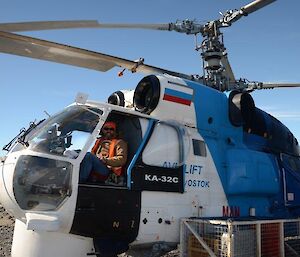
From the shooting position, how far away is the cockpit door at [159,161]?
221 inches

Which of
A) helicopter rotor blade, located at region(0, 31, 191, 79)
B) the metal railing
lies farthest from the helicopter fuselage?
helicopter rotor blade, located at region(0, 31, 191, 79)

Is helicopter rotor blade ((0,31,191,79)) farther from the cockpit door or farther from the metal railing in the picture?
the metal railing

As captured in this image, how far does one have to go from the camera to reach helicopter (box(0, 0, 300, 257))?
4961mm

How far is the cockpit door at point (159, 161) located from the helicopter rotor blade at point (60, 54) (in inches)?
46.2

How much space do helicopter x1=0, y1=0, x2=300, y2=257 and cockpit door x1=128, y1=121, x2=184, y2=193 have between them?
0.05ft

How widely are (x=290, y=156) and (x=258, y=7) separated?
3.37m

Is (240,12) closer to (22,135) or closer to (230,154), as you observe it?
(230,154)

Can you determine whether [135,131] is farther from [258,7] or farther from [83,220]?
[258,7]

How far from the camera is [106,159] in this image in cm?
580

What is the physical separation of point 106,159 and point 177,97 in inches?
65.1

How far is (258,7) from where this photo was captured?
6.75 metres

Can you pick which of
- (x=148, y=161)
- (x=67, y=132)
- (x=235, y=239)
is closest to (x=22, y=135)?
(x=67, y=132)

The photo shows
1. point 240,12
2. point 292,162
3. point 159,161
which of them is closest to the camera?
point 159,161

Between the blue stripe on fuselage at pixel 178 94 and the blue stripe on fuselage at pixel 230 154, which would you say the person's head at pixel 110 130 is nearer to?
the blue stripe on fuselage at pixel 178 94
